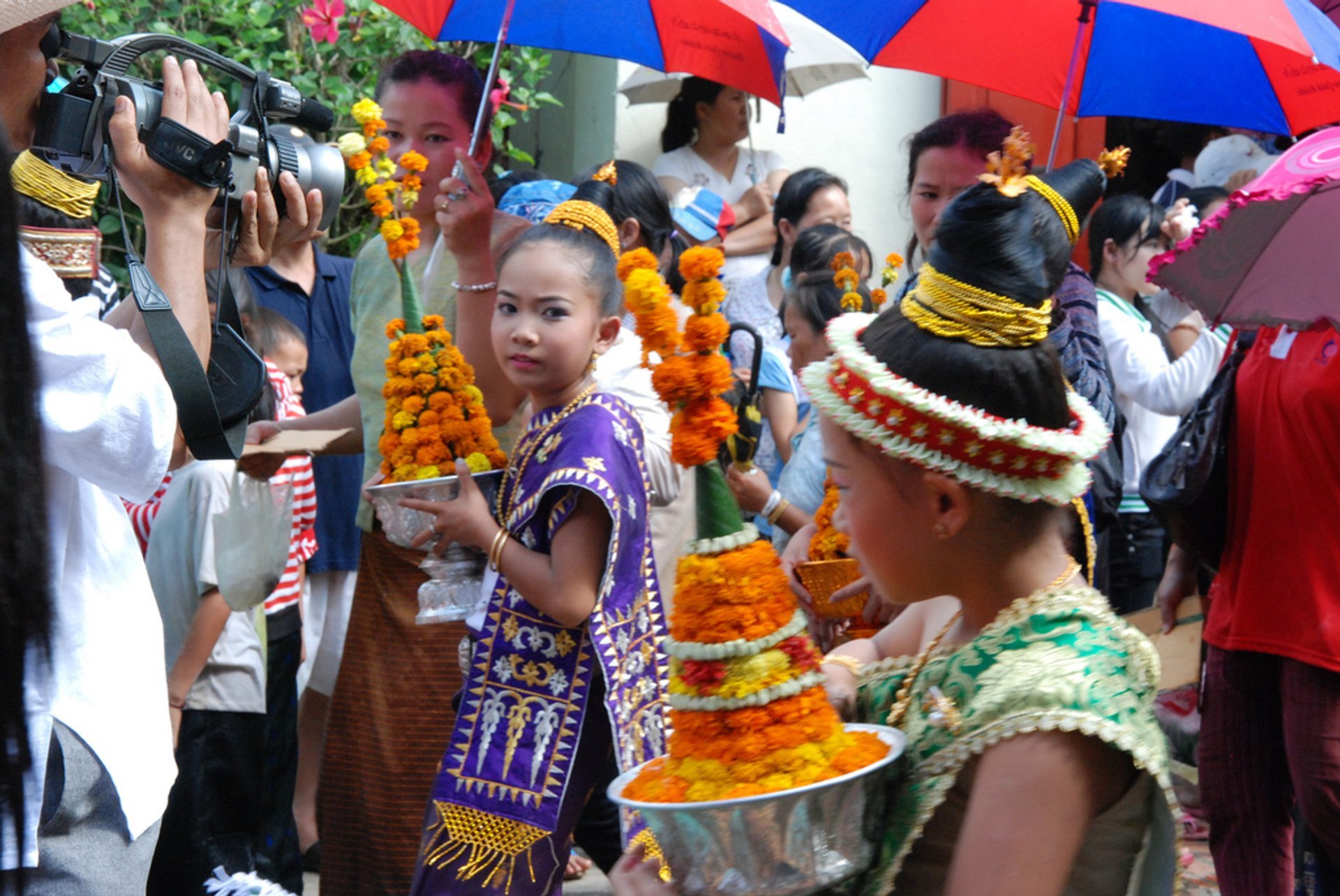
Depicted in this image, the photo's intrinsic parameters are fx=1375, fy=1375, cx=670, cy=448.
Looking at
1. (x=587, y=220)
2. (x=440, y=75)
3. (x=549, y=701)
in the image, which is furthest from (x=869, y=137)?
(x=549, y=701)

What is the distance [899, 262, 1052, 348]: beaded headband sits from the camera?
155 centimetres

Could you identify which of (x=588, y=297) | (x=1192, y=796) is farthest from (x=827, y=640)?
(x=1192, y=796)

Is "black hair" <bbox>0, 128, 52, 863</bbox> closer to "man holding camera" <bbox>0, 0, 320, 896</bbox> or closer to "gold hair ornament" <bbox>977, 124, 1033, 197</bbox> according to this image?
"man holding camera" <bbox>0, 0, 320, 896</bbox>

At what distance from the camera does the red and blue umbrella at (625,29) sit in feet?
14.5

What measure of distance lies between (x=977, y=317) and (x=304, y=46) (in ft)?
16.7

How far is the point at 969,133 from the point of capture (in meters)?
3.42

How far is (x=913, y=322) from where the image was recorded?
62.2 inches

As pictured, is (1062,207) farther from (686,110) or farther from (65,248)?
(686,110)

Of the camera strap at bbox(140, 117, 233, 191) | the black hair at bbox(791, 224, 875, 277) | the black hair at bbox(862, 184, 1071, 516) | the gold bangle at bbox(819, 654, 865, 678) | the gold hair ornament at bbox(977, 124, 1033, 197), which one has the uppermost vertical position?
the gold hair ornament at bbox(977, 124, 1033, 197)

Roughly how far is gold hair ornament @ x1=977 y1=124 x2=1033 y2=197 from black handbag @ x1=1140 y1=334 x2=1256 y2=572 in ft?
6.70

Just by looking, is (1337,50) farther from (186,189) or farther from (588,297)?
(186,189)

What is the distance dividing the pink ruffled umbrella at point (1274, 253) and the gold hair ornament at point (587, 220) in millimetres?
1434

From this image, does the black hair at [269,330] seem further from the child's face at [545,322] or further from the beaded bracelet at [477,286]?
the child's face at [545,322]

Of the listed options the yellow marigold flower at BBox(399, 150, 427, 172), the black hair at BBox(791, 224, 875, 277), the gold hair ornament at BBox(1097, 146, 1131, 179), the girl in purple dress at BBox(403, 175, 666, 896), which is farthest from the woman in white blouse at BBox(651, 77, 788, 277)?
the gold hair ornament at BBox(1097, 146, 1131, 179)
